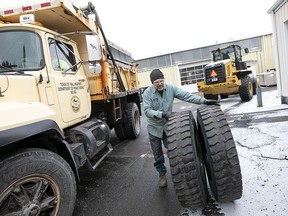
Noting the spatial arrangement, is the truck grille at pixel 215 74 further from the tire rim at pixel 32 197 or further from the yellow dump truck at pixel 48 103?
the tire rim at pixel 32 197

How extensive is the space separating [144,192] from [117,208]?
51cm

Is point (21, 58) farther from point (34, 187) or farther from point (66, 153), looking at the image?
point (34, 187)

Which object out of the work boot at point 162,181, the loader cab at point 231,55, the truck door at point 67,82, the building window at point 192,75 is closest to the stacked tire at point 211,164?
the work boot at point 162,181

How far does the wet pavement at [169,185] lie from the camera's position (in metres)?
3.00

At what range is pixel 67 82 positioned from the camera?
3.88 metres

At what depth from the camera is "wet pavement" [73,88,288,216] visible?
3.00 m

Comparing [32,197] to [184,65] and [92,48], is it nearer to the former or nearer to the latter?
[92,48]

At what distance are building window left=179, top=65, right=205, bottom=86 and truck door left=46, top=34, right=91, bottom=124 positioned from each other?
22525 millimetres

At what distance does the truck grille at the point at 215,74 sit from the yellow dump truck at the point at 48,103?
25.1 feet

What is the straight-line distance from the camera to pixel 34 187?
8.41 ft

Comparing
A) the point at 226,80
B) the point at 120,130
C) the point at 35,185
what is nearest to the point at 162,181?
the point at 35,185

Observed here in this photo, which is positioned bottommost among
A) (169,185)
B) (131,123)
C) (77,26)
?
(169,185)

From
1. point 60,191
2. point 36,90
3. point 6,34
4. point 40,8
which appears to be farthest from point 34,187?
point 40,8

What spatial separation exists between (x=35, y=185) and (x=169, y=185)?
6.43 feet
